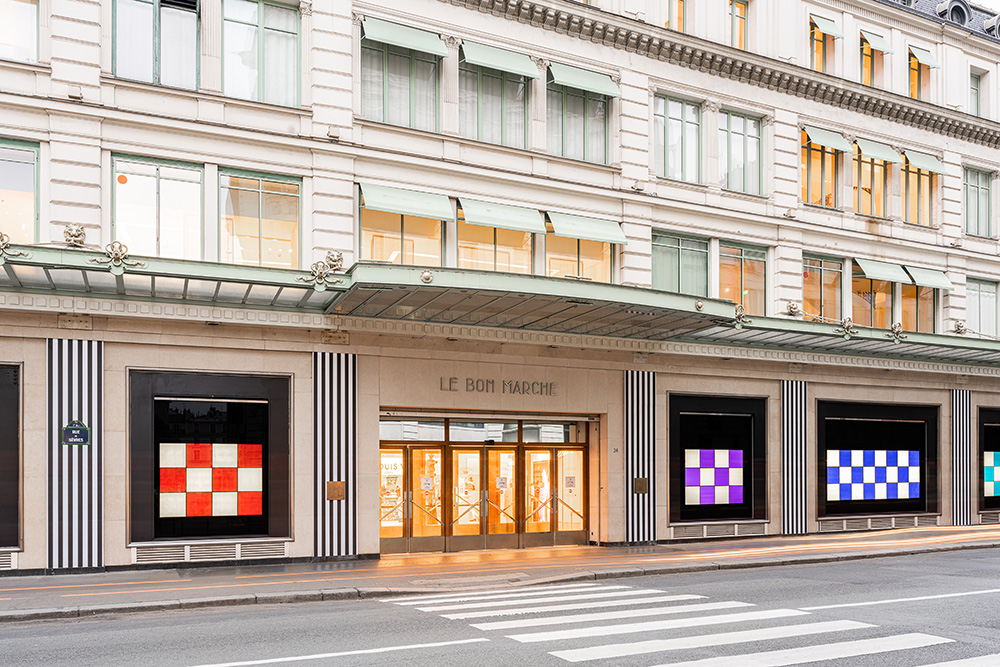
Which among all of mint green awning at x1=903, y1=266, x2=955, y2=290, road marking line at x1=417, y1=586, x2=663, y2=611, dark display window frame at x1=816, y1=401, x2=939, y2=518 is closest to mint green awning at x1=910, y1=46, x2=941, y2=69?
mint green awning at x1=903, y1=266, x2=955, y2=290

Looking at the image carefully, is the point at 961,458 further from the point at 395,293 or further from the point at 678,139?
the point at 395,293

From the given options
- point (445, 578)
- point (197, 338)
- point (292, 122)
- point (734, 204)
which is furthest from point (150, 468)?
point (734, 204)

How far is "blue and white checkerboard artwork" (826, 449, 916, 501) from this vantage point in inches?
1091

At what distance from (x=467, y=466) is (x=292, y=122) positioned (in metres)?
9.10

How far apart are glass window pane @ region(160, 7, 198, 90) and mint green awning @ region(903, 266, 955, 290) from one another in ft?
73.2

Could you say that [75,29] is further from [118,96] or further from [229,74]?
[229,74]

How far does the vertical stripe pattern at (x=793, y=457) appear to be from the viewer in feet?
86.7

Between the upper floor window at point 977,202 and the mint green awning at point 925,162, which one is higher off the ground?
the mint green awning at point 925,162

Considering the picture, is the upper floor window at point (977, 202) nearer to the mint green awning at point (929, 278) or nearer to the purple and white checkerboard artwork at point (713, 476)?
the mint green awning at point (929, 278)

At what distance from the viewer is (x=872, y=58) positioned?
1148 inches

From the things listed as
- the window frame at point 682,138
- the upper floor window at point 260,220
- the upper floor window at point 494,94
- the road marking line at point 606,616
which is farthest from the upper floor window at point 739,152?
the road marking line at point 606,616

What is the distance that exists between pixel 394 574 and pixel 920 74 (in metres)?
24.6

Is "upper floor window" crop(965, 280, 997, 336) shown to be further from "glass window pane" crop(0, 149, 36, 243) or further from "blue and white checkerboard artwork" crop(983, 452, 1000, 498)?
"glass window pane" crop(0, 149, 36, 243)

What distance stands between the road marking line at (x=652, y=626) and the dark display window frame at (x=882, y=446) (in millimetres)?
15047
